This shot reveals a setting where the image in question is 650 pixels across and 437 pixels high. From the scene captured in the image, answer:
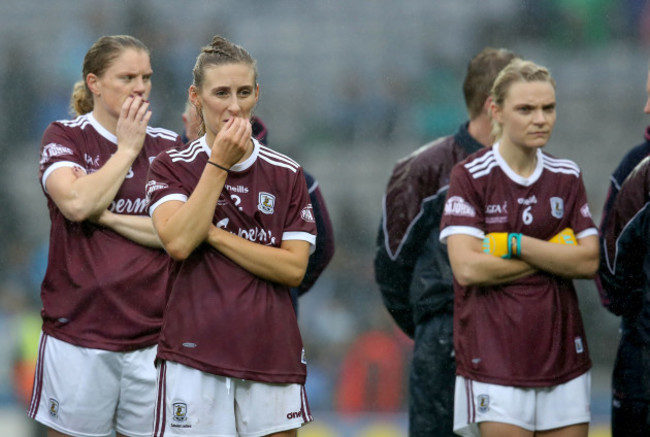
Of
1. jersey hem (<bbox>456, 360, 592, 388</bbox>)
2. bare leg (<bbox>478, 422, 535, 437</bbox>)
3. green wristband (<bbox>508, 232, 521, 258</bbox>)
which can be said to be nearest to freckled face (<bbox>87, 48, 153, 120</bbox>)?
green wristband (<bbox>508, 232, 521, 258</bbox>)

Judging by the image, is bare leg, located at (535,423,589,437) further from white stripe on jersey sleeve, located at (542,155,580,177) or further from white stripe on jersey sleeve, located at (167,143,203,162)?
white stripe on jersey sleeve, located at (167,143,203,162)

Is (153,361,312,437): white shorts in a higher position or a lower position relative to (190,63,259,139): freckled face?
lower

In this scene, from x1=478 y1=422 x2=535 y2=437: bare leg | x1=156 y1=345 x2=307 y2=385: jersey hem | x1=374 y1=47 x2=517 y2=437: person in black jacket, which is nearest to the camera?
x1=156 y1=345 x2=307 y2=385: jersey hem

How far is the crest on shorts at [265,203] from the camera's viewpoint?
299 cm

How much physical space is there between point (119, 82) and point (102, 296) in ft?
2.56

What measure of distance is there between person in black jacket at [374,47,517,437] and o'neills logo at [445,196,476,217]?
0.59m

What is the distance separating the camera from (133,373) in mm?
3684

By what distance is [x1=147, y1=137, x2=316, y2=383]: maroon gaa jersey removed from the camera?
9.52 ft

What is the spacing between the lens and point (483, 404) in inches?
136

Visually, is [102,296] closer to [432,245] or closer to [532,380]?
[432,245]

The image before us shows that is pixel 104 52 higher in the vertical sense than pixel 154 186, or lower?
higher

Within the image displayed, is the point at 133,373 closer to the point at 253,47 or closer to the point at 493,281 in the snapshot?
the point at 493,281

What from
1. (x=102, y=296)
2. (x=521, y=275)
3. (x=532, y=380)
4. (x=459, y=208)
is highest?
(x=459, y=208)

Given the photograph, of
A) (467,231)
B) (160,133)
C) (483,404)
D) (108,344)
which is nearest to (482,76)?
(467,231)
